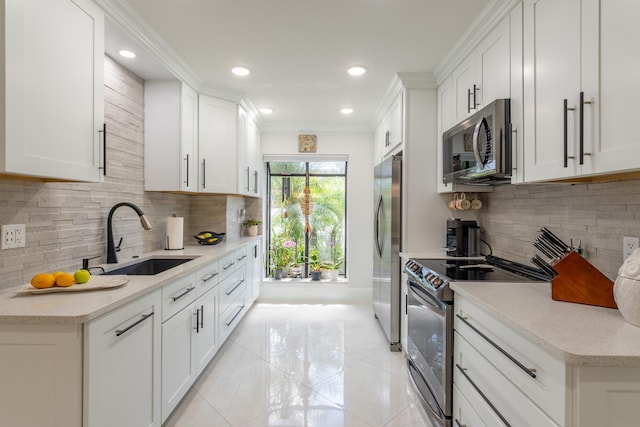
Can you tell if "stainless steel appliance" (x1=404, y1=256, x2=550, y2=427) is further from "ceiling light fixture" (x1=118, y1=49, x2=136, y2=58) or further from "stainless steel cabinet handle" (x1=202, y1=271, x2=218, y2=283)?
"ceiling light fixture" (x1=118, y1=49, x2=136, y2=58)

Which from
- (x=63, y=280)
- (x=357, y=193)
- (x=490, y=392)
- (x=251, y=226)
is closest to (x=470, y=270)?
(x=490, y=392)

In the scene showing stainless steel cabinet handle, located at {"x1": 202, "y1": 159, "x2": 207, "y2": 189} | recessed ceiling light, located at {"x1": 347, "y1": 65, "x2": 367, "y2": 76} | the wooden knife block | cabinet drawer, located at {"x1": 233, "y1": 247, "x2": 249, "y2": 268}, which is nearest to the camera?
the wooden knife block

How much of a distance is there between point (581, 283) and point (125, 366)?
Answer: 195cm

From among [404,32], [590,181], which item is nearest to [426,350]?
[590,181]

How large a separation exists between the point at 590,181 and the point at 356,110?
9.11 feet

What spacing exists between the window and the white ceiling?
1645mm

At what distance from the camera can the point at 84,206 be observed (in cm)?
208

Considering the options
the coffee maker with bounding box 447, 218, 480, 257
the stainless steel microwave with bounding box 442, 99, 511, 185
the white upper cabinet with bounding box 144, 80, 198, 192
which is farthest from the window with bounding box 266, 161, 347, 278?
the stainless steel microwave with bounding box 442, 99, 511, 185

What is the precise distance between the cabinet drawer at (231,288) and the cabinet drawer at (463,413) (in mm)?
1898

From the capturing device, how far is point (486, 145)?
192cm

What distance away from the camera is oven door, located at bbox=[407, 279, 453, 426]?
1762mm

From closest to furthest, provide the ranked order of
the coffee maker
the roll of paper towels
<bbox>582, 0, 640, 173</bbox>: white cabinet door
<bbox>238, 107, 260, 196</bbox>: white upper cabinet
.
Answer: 1. <bbox>582, 0, 640, 173</bbox>: white cabinet door
2. the coffee maker
3. the roll of paper towels
4. <bbox>238, 107, 260, 196</bbox>: white upper cabinet

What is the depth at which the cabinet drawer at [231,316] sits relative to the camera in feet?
9.39

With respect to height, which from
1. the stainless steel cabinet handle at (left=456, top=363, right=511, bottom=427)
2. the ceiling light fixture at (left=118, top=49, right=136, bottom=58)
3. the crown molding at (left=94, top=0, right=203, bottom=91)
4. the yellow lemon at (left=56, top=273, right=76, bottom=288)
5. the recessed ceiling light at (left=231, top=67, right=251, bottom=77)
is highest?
the recessed ceiling light at (left=231, top=67, right=251, bottom=77)
